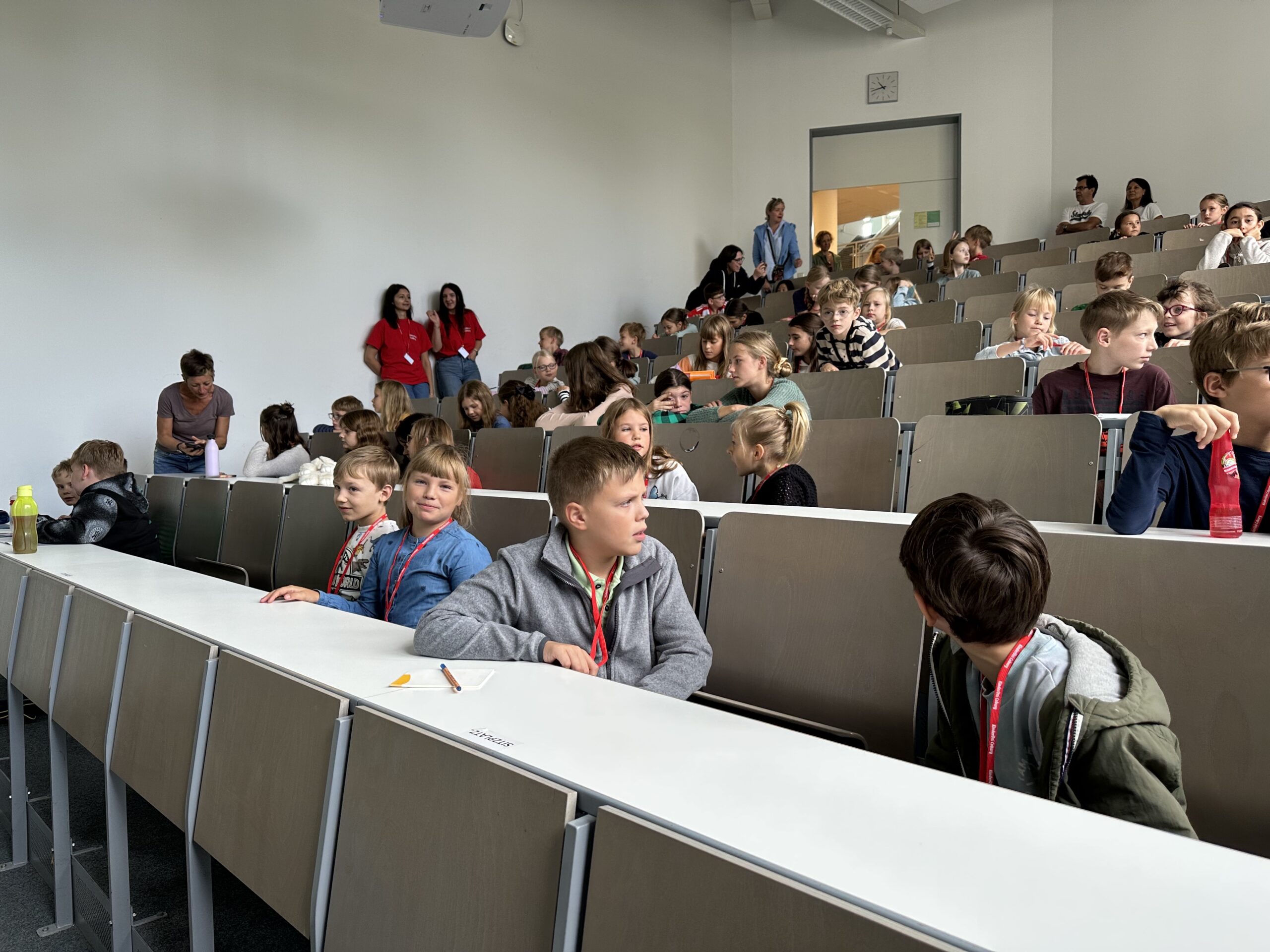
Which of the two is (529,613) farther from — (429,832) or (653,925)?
(653,925)

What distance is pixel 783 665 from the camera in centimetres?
165

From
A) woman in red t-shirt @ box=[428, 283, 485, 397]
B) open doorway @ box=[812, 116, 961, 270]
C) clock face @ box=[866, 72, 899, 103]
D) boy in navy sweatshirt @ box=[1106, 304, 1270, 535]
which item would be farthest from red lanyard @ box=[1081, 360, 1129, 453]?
clock face @ box=[866, 72, 899, 103]

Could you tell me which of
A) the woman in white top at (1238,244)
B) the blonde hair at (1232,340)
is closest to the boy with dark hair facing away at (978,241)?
the woman in white top at (1238,244)

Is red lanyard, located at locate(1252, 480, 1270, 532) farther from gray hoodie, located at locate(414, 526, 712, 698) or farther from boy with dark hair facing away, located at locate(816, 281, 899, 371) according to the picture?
boy with dark hair facing away, located at locate(816, 281, 899, 371)

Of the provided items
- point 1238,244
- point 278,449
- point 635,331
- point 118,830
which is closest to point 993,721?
point 118,830

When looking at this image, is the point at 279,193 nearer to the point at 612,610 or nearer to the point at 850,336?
the point at 850,336

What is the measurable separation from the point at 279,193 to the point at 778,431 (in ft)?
17.7

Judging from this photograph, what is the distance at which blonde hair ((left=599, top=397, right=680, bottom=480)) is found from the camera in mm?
2631

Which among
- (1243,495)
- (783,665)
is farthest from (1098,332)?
(783,665)

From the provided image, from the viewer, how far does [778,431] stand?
96.1 inches

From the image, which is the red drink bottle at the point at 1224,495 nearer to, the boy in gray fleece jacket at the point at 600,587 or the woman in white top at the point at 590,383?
the boy in gray fleece jacket at the point at 600,587

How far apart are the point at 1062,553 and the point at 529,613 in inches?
35.7

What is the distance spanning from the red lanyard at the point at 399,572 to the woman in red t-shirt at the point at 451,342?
17.3 ft

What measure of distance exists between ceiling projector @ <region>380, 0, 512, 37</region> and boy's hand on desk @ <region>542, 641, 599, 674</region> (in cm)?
413
